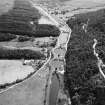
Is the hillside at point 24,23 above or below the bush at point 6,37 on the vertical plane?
above

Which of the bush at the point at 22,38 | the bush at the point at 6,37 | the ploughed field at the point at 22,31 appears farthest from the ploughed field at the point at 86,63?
the bush at the point at 6,37

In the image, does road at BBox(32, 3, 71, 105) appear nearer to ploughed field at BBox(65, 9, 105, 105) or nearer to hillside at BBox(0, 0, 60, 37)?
ploughed field at BBox(65, 9, 105, 105)

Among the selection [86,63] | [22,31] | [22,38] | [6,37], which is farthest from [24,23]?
[86,63]

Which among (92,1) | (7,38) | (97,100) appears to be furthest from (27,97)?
(92,1)

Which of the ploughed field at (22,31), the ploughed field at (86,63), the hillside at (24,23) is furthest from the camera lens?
the hillside at (24,23)

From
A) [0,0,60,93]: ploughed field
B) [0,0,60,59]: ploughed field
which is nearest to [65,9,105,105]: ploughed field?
[0,0,60,93]: ploughed field

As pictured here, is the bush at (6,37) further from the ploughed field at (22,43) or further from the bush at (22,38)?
the bush at (22,38)

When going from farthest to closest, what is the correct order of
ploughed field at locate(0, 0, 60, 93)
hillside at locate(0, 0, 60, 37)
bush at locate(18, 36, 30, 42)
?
hillside at locate(0, 0, 60, 37) → bush at locate(18, 36, 30, 42) → ploughed field at locate(0, 0, 60, 93)

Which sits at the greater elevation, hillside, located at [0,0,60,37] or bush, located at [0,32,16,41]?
hillside, located at [0,0,60,37]

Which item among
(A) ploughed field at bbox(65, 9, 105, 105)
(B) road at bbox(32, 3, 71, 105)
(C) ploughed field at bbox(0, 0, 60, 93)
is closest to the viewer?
(A) ploughed field at bbox(65, 9, 105, 105)
